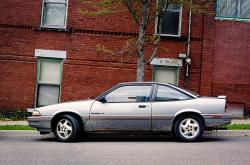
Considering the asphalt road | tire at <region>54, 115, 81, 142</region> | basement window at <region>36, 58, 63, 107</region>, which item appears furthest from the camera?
basement window at <region>36, 58, 63, 107</region>

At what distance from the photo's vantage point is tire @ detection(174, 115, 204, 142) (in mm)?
11109

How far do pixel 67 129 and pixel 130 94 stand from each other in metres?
1.73

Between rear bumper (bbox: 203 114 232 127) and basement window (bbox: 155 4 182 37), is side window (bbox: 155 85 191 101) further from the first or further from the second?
basement window (bbox: 155 4 182 37)

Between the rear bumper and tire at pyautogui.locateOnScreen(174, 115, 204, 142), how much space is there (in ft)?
0.51

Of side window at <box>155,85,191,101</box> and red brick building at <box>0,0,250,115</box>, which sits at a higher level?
red brick building at <box>0,0,250,115</box>

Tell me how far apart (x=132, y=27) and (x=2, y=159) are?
9.56m

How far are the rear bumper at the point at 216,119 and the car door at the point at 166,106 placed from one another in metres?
0.54

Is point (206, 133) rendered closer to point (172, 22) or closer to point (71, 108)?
Result: point (71, 108)

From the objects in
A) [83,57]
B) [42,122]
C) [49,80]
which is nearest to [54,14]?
[83,57]

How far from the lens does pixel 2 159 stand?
866 cm

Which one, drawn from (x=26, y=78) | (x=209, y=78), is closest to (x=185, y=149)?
(x=209, y=78)

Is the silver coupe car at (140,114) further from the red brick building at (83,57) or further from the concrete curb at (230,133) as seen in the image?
the red brick building at (83,57)

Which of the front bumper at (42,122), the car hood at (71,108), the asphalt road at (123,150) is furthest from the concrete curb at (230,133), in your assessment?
the front bumper at (42,122)

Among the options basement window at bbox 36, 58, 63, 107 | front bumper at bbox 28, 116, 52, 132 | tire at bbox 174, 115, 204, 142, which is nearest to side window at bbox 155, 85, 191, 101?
tire at bbox 174, 115, 204, 142
